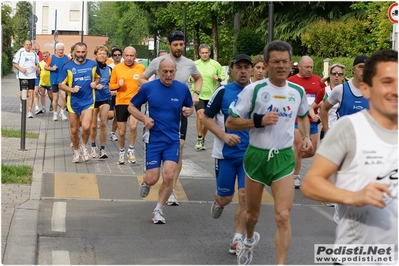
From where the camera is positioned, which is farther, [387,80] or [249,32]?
[249,32]

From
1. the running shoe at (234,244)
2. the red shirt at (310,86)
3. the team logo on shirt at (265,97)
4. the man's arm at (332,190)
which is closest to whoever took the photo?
the man's arm at (332,190)

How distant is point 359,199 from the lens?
3734mm

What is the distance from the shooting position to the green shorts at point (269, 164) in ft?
21.8

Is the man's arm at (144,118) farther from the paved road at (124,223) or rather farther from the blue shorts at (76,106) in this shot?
the blue shorts at (76,106)

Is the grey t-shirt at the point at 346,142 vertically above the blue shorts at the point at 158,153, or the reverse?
the grey t-shirt at the point at 346,142

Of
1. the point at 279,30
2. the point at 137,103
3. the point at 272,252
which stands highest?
the point at 279,30

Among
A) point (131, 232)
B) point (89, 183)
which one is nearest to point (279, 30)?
point (89, 183)

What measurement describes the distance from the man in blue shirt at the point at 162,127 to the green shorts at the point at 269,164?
2325mm

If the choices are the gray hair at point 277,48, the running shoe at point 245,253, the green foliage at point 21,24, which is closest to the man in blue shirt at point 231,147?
the running shoe at point 245,253

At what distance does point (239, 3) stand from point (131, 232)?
30.2 metres

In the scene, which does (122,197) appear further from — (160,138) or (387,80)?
(387,80)

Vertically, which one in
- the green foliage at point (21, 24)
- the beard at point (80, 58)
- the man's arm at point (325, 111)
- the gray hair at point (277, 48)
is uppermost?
the green foliage at point (21, 24)

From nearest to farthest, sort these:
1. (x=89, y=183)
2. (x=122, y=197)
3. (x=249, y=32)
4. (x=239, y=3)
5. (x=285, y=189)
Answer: (x=285, y=189) < (x=122, y=197) < (x=89, y=183) < (x=239, y=3) < (x=249, y=32)

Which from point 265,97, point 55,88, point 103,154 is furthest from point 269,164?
point 55,88
